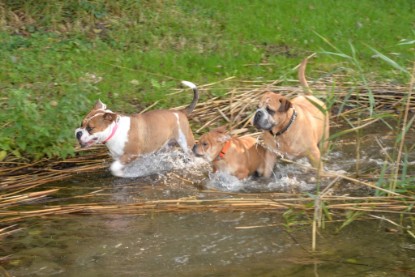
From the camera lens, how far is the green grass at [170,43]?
11602 millimetres

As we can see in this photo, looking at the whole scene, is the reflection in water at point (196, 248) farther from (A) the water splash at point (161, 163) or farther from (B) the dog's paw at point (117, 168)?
(A) the water splash at point (161, 163)

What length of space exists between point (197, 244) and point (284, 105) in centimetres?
226

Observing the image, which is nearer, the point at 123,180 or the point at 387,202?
the point at 387,202

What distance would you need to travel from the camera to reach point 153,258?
6895mm

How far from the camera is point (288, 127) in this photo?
8.83 m

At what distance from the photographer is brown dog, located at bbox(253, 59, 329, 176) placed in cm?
863

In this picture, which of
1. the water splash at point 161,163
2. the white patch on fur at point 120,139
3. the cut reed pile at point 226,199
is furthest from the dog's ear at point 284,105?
the white patch on fur at point 120,139

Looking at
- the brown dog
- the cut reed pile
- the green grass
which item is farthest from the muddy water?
the green grass

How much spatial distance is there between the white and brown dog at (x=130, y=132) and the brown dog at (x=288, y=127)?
3.91 feet

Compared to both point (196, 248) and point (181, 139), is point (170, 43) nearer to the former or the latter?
point (181, 139)

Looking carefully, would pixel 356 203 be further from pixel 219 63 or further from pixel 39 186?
pixel 219 63

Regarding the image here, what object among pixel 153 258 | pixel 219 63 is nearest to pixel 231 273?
pixel 153 258

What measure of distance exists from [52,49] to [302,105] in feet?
18.0

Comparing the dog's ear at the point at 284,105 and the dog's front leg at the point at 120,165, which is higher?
the dog's ear at the point at 284,105
